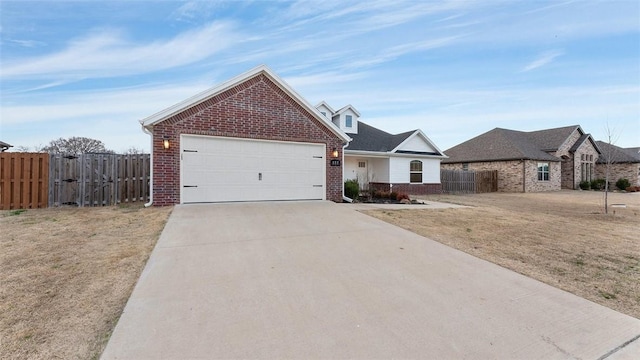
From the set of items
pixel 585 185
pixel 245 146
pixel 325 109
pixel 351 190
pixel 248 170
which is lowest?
pixel 351 190

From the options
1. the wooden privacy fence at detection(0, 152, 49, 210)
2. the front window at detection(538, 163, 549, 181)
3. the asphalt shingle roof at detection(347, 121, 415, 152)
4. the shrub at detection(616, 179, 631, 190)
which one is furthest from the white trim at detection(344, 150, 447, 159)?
the shrub at detection(616, 179, 631, 190)

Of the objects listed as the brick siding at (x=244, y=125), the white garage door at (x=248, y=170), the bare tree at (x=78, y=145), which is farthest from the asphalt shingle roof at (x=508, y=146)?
the bare tree at (x=78, y=145)

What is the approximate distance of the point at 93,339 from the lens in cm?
219

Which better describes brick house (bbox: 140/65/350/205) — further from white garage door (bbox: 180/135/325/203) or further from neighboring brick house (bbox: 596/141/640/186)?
neighboring brick house (bbox: 596/141/640/186)

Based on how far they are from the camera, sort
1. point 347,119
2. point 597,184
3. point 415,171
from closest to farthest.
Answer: point 347,119, point 415,171, point 597,184

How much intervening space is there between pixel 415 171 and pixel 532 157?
1183 cm

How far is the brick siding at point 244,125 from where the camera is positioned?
8383 mm

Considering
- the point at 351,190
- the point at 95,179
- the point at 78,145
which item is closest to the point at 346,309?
the point at 351,190

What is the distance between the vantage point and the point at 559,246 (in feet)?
18.1

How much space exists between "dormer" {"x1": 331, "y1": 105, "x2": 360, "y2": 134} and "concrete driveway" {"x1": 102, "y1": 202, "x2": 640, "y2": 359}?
13858mm

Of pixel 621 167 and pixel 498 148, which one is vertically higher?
pixel 498 148

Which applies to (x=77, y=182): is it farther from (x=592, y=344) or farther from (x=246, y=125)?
(x=592, y=344)

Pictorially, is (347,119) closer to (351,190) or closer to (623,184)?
(351,190)

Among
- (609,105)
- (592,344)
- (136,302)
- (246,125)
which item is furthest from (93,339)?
(609,105)
